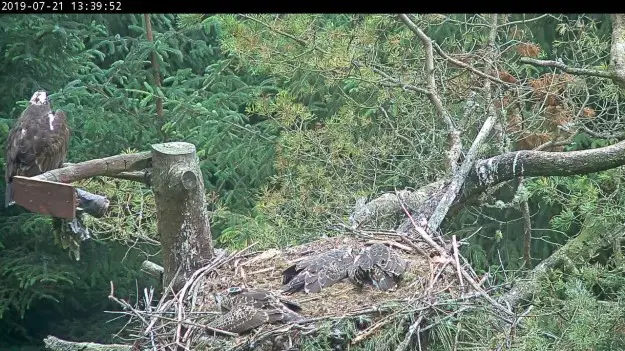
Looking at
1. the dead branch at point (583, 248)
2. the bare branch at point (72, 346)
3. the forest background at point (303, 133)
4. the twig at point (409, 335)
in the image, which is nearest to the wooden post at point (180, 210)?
the bare branch at point (72, 346)

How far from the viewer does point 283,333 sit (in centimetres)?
395

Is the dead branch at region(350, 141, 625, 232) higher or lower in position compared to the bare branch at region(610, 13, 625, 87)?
lower

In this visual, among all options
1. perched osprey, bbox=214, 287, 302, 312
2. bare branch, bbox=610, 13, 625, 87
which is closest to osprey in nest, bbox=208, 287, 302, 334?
perched osprey, bbox=214, 287, 302, 312

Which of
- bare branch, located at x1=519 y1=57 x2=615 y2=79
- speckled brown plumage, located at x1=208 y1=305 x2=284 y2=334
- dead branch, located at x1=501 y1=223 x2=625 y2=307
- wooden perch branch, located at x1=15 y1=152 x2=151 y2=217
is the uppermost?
bare branch, located at x1=519 y1=57 x2=615 y2=79

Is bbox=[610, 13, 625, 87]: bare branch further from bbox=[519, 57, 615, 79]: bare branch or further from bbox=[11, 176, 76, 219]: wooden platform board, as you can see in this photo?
bbox=[11, 176, 76, 219]: wooden platform board

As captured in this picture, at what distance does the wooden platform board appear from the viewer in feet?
13.4

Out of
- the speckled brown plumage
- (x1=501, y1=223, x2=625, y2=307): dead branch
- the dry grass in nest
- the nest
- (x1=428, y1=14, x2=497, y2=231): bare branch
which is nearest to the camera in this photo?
the nest

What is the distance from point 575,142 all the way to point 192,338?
18.4 ft

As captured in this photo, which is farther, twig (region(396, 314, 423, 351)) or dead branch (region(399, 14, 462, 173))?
dead branch (region(399, 14, 462, 173))

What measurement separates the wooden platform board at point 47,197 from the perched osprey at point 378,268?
5.10 ft

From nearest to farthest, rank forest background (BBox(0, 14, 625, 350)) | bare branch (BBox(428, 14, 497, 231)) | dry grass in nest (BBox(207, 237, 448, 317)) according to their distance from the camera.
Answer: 1. dry grass in nest (BBox(207, 237, 448, 317))
2. bare branch (BBox(428, 14, 497, 231))
3. forest background (BBox(0, 14, 625, 350))

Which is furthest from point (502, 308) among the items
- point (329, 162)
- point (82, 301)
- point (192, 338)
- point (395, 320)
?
point (82, 301)

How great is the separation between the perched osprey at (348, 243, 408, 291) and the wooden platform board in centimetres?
155

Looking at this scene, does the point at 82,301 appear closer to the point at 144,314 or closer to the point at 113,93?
the point at 113,93
